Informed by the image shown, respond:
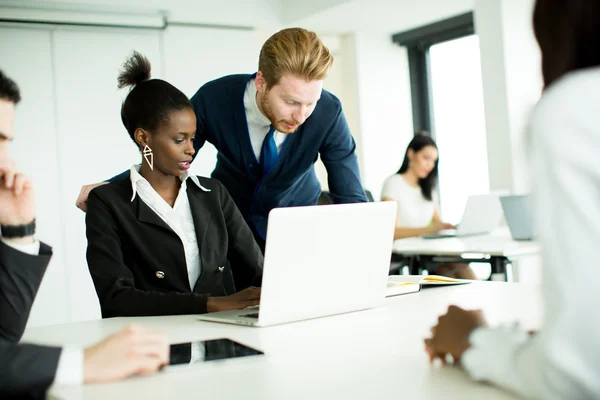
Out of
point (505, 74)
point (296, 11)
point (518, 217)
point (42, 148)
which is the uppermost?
point (296, 11)

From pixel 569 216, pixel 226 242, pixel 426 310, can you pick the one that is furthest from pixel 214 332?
pixel 569 216

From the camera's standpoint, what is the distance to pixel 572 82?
27.5 inches

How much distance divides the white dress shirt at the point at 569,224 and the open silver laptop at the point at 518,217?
285 cm

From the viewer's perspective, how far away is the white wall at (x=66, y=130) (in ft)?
15.8

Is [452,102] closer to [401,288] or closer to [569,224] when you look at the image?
[401,288]

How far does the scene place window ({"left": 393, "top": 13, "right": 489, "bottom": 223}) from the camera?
19.4ft

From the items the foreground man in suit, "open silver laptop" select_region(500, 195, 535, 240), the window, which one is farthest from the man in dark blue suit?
the window

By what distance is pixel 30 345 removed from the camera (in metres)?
1.02

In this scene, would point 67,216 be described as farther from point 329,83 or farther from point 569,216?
point 569,216

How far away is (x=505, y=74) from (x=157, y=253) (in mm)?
3346

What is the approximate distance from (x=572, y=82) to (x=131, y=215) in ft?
4.46

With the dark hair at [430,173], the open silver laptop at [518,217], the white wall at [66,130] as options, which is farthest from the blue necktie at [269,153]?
the white wall at [66,130]

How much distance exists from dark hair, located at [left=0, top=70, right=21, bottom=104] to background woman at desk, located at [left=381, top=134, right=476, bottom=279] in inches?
138

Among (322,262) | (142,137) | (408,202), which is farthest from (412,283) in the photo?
(408,202)
